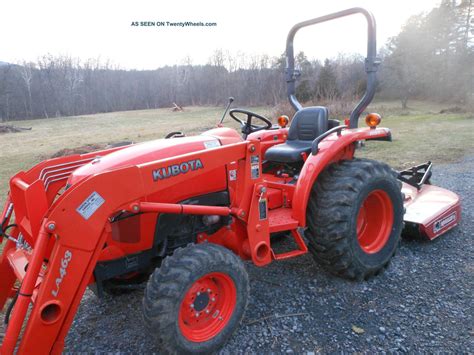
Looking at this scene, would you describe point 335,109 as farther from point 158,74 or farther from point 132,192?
point 158,74

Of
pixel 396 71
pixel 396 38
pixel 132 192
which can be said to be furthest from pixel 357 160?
pixel 396 38

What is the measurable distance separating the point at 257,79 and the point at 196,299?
36.1 metres

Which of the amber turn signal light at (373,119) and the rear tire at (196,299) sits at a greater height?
the amber turn signal light at (373,119)

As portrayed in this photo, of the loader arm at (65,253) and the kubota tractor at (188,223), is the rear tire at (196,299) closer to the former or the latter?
the kubota tractor at (188,223)

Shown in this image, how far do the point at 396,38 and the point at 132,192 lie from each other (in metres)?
36.3

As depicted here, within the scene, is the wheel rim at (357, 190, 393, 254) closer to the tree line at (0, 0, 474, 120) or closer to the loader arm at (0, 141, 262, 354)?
the loader arm at (0, 141, 262, 354)

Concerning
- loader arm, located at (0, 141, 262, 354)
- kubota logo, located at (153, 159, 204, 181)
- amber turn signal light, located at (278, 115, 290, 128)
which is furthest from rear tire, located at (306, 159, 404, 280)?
loader arm, located at (0, 141, 262, 354)

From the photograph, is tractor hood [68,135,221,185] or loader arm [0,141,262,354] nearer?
loader arm [0,141,262,354]

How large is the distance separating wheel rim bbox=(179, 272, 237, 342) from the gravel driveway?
0.19 metres

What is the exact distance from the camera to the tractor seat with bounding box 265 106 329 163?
3.25 metres

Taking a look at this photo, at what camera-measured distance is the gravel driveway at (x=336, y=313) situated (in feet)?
7.89

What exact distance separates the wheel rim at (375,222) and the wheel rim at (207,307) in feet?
4.56

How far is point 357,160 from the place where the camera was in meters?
3.12

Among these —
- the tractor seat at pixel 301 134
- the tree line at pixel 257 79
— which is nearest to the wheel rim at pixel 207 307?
the tractor seat at pixel 301 134
